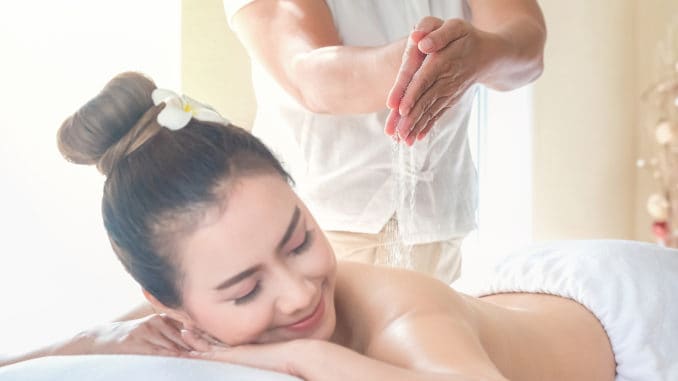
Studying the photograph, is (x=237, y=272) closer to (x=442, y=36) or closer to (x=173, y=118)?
(x=173, y=118)

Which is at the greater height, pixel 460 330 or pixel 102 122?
pixel 102 122

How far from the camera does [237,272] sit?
1028 millimetres

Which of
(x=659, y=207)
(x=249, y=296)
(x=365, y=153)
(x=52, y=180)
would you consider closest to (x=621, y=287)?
(x=365, y=153)

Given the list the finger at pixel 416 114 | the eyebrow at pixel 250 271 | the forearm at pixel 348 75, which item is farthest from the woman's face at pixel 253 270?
the forearm at pixel 348 75

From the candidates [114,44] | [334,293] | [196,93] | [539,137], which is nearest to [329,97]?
[334,293]

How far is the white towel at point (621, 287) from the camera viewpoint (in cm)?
Result: 149

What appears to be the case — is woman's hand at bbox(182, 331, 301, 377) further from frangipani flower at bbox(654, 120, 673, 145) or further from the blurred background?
frangipani flower at bbox(654, 120, 673, 145)

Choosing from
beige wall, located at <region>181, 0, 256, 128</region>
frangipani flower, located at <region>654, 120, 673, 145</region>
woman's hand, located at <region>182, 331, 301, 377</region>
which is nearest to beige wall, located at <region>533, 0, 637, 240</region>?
frangipani flower, located at <region>654, 120, 673, 145</region>

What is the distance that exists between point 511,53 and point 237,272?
0.66 meters

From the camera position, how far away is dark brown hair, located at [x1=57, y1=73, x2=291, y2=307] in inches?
41.4

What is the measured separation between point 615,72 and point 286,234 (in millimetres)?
3038

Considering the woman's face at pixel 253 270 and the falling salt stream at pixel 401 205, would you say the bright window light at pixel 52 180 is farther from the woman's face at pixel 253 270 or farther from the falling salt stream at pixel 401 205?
the woman's face at pixel 253 270

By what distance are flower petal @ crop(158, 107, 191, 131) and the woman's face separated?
108mm

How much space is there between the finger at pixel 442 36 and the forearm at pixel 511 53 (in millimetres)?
81
